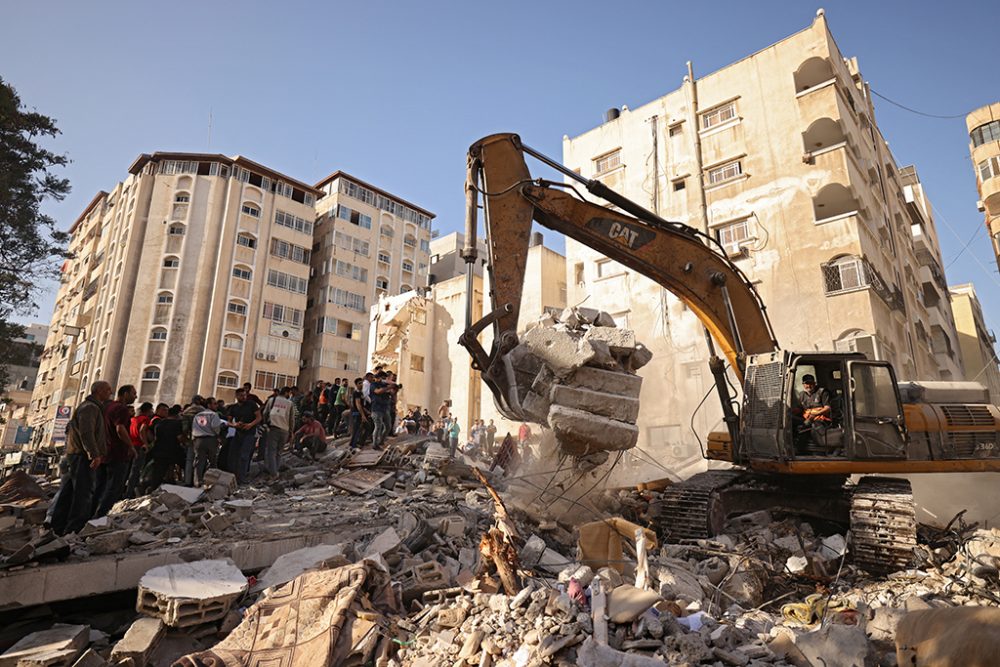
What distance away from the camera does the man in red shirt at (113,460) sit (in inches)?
266

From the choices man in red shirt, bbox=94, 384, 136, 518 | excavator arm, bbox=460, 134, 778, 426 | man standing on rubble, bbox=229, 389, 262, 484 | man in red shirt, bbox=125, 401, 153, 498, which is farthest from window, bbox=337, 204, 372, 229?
excavator arm, bbox=460, 134, 778, 426

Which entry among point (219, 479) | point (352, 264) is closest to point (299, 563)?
point (219, 479)

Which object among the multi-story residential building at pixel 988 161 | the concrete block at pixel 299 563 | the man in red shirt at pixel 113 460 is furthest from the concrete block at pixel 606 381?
the multi-story residential building at pixel 988 161

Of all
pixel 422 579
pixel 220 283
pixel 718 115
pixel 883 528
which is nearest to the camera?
pixel 422 579

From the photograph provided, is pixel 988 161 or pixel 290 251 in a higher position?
pixel 290 251

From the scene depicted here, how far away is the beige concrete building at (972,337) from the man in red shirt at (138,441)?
43650 mm

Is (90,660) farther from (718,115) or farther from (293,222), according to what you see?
(293,222)

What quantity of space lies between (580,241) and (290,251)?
38042 mm

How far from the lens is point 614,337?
281 inches

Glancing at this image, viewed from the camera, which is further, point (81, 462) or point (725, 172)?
point (725, 172)

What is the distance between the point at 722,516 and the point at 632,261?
3.58m

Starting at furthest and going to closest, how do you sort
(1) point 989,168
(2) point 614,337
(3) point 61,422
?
1. (3) point 61,422
2. (1) point 989,168
3. (2) point 614,337

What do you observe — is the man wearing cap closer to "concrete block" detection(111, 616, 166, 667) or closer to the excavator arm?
the excavator arm

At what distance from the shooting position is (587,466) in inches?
300
